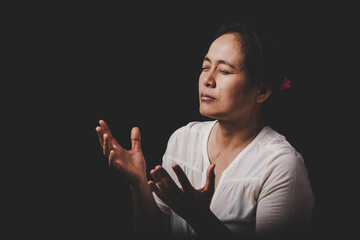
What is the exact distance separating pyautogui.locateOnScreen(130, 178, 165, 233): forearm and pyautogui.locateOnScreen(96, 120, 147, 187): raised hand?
0.16 ft

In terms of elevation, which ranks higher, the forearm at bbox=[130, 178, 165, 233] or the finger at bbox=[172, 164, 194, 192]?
the finger at bbox=[172, 164, 194, 192]

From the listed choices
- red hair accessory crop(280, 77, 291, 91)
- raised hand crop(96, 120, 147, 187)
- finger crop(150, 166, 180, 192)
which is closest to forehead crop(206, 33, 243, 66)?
red hair accessory crop(280, 77, 291, 91)

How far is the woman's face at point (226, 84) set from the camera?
1.46 meters

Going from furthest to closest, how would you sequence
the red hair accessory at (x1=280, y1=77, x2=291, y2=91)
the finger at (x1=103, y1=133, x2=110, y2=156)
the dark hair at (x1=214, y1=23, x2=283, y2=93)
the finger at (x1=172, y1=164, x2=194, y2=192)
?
the red hair accessory at (x1=280, y1=77, x2=291, y2=91), the dark hair at (x1=214, y1=23, x2=283, y2=93), the finger at (x1=103, y1=133, x2=110, y2=156), the finger at (x1=172, y1=164, x2=194, y2=192)

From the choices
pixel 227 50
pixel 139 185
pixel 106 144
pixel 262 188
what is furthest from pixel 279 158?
pixel 106 144

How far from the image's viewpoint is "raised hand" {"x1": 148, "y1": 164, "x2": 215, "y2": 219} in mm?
1129

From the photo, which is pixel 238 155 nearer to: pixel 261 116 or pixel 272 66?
pixel 261 116

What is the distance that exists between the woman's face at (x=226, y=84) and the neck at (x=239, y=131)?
0.24 feet

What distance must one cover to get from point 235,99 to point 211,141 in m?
0.37

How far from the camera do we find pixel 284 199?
1.42 metres

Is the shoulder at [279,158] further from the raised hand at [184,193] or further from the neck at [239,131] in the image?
the raised hand at [184,193]

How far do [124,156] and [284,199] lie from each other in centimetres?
73

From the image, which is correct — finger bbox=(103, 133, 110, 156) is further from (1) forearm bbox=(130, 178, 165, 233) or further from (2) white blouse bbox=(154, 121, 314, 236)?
(2) white blouse bbox=(154, 121, 314, 236)

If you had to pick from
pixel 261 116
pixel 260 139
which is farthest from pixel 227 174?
pixel 261 116
